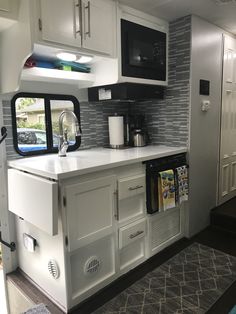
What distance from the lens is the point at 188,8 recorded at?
2.21m

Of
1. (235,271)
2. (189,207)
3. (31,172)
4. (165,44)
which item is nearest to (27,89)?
(31,172)

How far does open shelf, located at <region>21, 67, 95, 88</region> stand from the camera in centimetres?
192

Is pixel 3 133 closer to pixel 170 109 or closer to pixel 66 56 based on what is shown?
pixel 66 56

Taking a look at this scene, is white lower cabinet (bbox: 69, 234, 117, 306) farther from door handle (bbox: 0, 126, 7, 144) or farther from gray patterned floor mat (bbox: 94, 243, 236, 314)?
door handle (bbox: 0, 126, 7, 144)

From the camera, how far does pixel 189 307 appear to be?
1.69 metres

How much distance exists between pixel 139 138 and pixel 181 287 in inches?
57.5

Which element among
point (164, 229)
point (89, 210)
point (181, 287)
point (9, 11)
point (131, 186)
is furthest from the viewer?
point (164, 229)

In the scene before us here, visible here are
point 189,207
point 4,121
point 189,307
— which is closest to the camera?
point 189,307

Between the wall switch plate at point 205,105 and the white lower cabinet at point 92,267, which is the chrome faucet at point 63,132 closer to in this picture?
the white lower cabinet at point 92,267

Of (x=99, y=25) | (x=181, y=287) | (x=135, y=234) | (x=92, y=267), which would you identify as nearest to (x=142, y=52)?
(x=99, y=25)

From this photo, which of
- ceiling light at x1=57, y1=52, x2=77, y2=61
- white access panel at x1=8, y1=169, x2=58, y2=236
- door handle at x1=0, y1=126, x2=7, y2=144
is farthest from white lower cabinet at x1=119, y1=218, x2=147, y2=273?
ceiling light at x1=57, y1=52, x2=77, y2=61

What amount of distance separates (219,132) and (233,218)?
1.00 meters

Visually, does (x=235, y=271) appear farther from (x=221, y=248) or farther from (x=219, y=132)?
(x=219, y=132)

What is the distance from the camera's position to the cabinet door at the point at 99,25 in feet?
6.05
